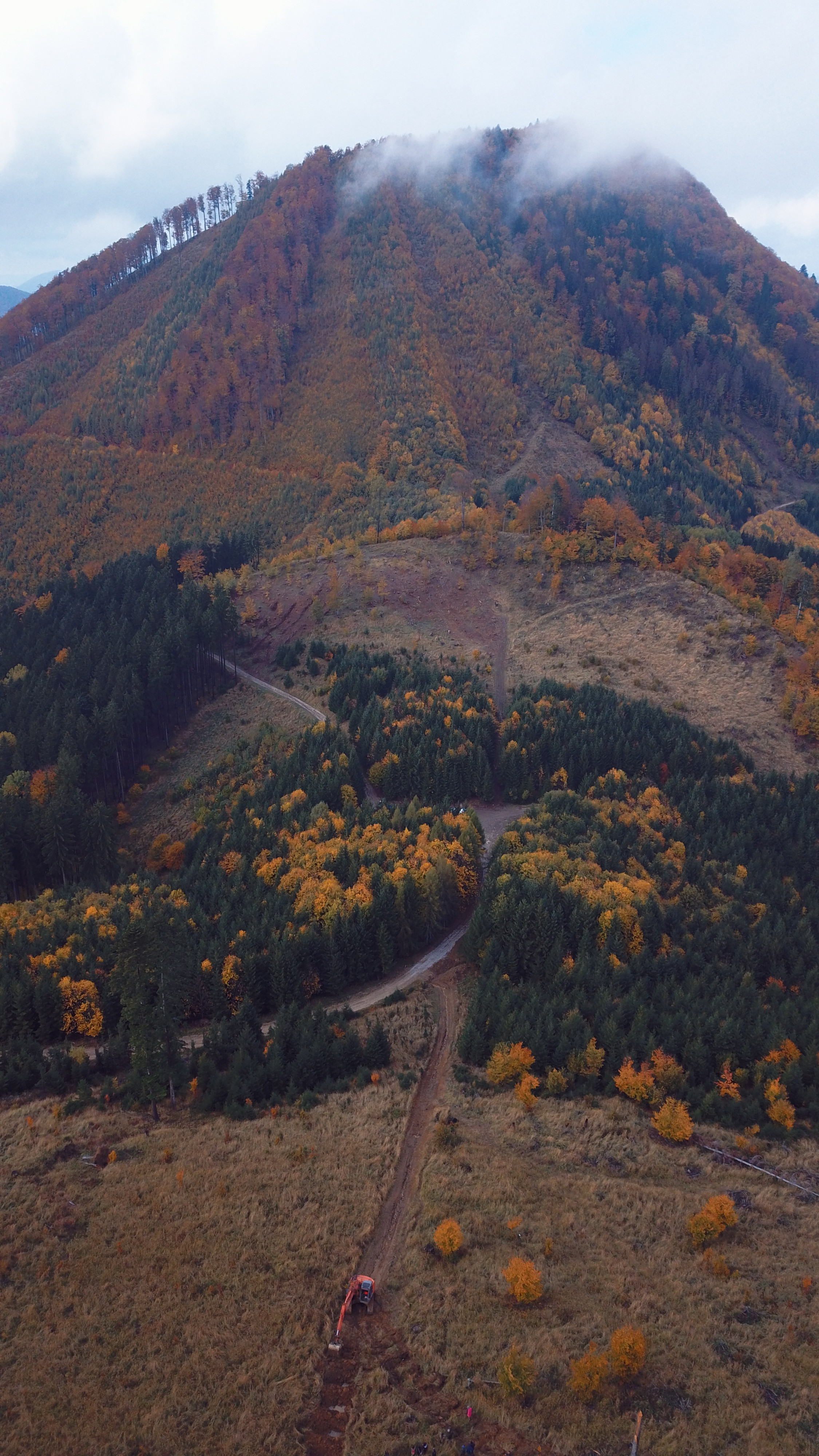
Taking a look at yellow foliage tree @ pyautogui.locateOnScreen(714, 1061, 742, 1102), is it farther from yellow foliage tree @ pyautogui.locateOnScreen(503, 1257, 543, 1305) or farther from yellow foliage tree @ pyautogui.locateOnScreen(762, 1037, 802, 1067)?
yellow foliage tree @ pyautogui.locateOnScreen(503, 1257, 543, 1305)

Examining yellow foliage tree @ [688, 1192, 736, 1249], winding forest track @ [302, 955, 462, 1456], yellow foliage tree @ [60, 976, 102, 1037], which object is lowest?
yellow foliage tree @ [688, 1192, 736, 1249]

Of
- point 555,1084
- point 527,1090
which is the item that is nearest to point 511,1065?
point 527,1090

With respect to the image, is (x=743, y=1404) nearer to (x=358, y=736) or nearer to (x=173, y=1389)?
(x=173, y=1389)

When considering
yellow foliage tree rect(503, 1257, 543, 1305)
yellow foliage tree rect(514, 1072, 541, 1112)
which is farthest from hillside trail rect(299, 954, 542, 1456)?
yellow foliage tree rect(514, 1072, 541, 1112)

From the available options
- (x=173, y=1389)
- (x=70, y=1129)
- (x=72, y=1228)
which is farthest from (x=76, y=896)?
(x=173, y=1389)

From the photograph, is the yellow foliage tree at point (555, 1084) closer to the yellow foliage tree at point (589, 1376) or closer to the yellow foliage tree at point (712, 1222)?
the yellow foliage tree at point (712, 1222)

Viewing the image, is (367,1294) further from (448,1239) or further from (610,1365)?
(610,1365)

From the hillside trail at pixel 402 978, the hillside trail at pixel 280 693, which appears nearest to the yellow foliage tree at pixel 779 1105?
the hillside trail at pixel 402 978
